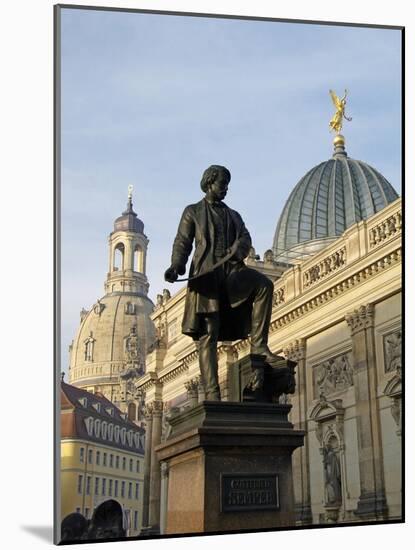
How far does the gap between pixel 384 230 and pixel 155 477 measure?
1479 centimetres

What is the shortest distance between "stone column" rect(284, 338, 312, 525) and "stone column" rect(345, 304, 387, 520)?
1.55 meters

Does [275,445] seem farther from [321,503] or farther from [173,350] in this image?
[173,350]

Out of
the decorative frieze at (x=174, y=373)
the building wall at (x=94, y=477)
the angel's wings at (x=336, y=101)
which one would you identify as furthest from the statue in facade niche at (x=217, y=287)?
the decorative frieze at (x=174, y=373)

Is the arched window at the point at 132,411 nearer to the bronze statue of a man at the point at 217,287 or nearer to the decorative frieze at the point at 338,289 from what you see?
the decorative frieze at the point at 338,289

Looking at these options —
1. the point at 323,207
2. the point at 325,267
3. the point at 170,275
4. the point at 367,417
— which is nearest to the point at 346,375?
the point at 367,417

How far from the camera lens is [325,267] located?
70.4ft

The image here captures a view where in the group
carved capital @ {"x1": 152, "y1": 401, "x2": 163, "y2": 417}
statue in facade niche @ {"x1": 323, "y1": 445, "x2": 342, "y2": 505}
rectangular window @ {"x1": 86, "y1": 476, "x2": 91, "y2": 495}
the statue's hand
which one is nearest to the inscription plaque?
the statue's hand

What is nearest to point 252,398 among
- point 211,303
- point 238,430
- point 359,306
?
point 238,430

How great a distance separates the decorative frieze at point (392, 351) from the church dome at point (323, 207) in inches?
472

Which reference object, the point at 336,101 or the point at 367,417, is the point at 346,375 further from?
the point at 336,101

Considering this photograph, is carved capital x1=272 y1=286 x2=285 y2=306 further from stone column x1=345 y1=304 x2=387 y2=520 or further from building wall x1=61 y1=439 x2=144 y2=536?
building wall x1=61 y1=439 x2=144 y2=536

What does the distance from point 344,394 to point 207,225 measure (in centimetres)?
1341

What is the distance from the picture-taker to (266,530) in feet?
21.8

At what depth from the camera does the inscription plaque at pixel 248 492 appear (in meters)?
6.16
